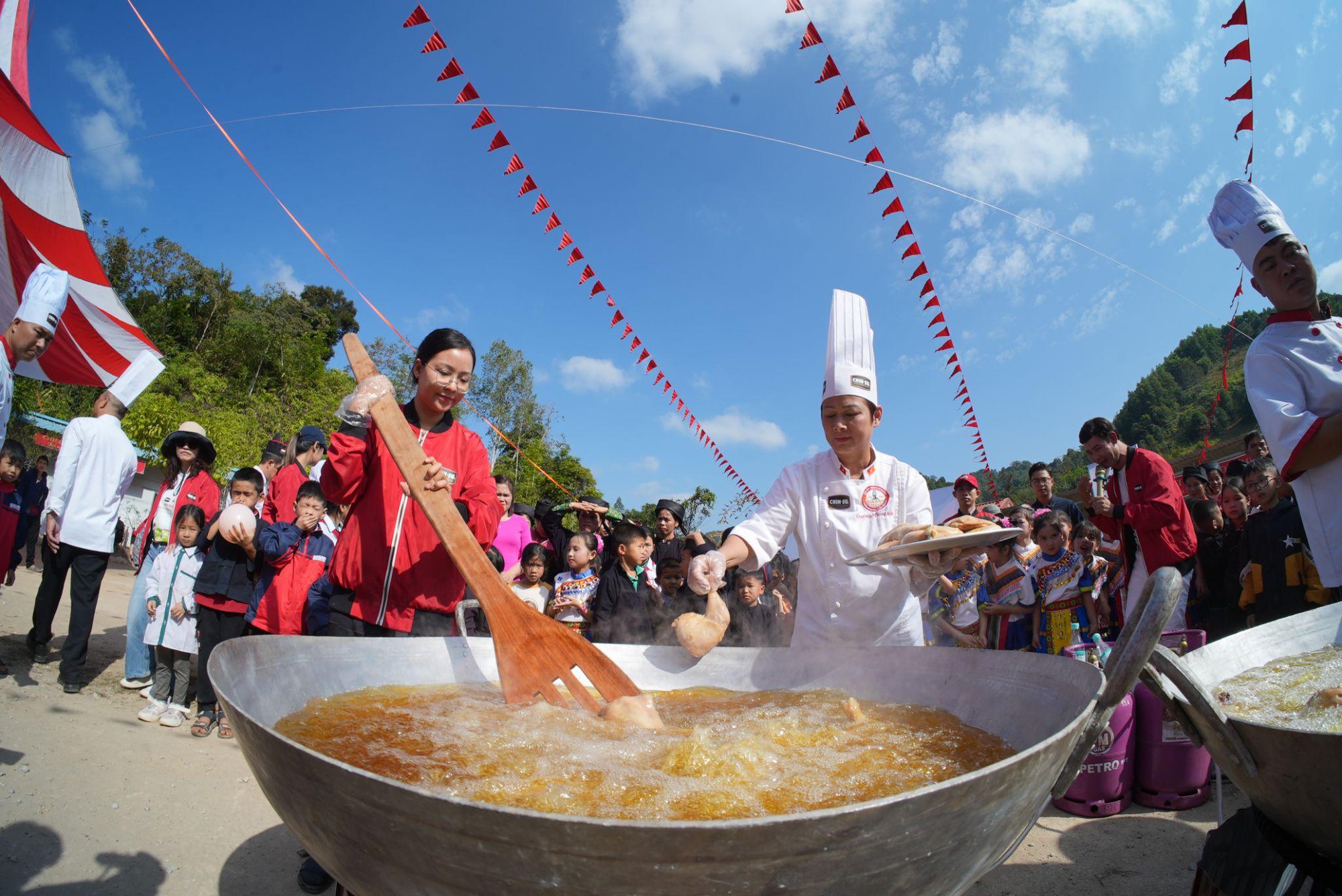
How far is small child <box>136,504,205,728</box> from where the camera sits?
4.44 metres

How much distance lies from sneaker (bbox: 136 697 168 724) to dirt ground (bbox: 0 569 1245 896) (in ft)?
0.50

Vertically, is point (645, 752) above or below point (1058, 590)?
below

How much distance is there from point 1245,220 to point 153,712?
20.8 ft

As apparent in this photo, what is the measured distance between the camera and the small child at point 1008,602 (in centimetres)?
561

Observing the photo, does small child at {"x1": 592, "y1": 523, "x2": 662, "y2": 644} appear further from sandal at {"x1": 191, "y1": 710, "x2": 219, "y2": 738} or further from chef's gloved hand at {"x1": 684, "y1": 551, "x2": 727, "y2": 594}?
chef's gloved hand at {"x1": 684, "y1": 551, "x2": 727, "y2": 594}

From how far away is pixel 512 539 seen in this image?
643 centimetres

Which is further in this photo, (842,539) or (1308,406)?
(842,539)

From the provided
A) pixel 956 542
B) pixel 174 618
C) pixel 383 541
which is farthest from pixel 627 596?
pixel 956 542

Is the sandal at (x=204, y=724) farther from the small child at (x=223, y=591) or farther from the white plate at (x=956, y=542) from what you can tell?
the white plate at (x=956, y=542)

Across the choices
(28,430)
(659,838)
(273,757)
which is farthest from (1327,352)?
(28,430)

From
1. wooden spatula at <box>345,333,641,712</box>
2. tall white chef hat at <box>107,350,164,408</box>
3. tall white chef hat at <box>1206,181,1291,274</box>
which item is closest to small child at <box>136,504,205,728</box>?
tall white chef hat at <box>107,350,164,408</box>

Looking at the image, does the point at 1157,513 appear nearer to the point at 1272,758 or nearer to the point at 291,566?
the point at 1272,758

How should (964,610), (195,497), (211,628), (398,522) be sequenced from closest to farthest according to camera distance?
(398,522)
(211,628)
(195,497)
(964,610)

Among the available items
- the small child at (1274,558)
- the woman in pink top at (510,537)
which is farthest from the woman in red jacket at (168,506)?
the small child at (1274,558)
